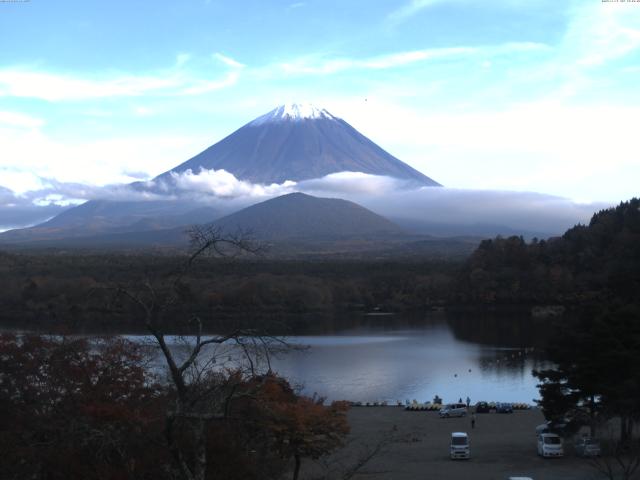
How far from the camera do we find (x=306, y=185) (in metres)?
113

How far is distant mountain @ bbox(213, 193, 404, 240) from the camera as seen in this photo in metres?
99.4

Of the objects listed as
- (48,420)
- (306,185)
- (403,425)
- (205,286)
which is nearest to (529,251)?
(205,286)

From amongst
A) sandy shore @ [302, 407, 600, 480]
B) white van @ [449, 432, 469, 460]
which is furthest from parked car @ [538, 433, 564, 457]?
white van @ [449, 432, 469, 460]

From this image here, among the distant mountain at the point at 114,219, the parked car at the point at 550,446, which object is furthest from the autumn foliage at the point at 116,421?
the distant mountain at the point at 114,219

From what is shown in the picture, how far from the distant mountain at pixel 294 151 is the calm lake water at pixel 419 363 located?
262 ft

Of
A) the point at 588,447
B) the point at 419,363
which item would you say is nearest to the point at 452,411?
the point at 588,447

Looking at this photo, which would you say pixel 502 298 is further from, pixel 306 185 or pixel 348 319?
pixel 306 185

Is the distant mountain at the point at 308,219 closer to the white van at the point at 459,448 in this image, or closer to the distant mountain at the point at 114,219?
the distant mountain at the point at 114,219

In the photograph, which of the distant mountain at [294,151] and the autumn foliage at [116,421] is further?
the distant mountain at [294,151]

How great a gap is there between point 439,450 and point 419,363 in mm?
10692

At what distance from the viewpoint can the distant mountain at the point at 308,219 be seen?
99.4 m

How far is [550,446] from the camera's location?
35.6ft

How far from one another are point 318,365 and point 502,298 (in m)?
22.8

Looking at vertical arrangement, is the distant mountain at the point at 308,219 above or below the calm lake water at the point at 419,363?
above
